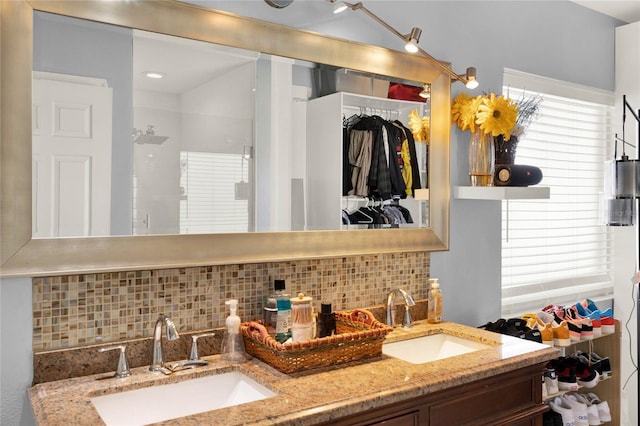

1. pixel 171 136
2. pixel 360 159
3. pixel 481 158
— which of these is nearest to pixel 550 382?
pixel 481 158

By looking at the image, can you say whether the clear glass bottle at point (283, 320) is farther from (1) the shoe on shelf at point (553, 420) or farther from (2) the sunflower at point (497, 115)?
(1) the shoe on shelf at point (553, 420)

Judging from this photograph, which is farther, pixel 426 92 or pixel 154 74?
pixel 426 92

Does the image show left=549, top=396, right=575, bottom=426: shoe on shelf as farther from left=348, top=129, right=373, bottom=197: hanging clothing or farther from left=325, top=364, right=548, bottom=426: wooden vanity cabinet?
left=348, top=129, right=373, bottom=197: hanging clothing

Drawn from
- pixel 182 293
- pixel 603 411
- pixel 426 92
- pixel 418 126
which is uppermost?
pixel 426 92

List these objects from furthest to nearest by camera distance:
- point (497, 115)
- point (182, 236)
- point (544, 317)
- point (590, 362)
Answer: point (590, 362), point (544, 317), point (497, 115), point (182, 236)

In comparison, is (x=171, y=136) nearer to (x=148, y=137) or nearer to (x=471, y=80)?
(x=148, y=137)

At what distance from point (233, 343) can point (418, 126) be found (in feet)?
4.08

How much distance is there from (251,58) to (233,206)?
1.75 ft

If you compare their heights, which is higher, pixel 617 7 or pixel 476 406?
pixel 617 7

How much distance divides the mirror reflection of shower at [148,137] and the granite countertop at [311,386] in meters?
0.72

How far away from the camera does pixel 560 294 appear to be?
3240 mm

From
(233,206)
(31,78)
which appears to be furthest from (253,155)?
(31,78)

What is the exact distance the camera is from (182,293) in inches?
73.2

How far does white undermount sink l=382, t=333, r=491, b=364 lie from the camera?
A: 217 cm
